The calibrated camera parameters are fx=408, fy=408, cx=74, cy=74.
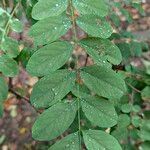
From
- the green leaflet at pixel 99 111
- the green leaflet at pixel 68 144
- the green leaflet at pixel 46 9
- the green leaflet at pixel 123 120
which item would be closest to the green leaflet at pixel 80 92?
the green leaflet at pixel 99 111

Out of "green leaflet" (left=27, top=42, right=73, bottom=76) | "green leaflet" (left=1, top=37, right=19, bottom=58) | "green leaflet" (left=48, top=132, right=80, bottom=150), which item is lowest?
"green leaflet" (left=48, top=132, right=80, bottom=150)

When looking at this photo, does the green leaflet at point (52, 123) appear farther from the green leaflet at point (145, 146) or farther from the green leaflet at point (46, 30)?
the green leaflet at point (145, 146)

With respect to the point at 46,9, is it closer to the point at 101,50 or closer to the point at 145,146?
the point at 101,50

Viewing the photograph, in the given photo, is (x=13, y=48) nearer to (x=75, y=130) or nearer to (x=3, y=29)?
(x=3, y=29)

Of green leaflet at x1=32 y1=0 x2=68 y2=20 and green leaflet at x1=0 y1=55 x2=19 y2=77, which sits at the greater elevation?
green leaflet at x1=32 y1=0 x2=68 y2=20

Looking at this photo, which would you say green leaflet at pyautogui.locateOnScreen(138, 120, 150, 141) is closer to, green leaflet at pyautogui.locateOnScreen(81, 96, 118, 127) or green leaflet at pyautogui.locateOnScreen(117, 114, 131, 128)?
green leaflet at pyautogui.locateOnScreen(117, 114, 131, 128)

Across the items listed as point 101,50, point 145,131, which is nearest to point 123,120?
point 145,131

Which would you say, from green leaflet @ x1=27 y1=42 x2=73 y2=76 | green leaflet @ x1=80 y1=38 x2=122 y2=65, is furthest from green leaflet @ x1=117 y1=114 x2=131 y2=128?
green leaflet @ x1=27 y1=42 x2=73 y2=76
